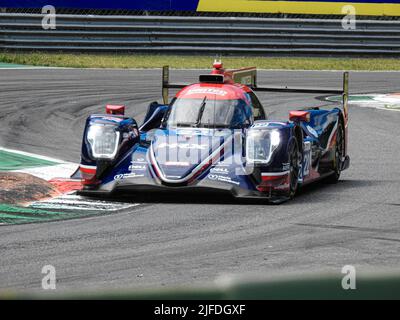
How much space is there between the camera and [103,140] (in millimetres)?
11680

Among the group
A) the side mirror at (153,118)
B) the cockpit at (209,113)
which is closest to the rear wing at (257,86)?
the side mirror at (153,118)

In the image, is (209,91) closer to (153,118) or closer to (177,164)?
(153,118)

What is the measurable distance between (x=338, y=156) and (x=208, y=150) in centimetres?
271

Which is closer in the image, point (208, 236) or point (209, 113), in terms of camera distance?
point (208, 236)

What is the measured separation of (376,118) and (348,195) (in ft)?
26.6

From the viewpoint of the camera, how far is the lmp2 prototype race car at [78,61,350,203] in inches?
440

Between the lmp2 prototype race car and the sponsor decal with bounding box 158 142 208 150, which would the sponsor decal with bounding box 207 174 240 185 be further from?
the sponsor decal with bounding box 158 142 208 150

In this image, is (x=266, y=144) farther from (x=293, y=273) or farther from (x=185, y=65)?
(x=185, y=65)

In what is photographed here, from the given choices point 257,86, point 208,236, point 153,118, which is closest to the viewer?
point 208,236

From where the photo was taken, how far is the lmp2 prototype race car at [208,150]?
11.2 m

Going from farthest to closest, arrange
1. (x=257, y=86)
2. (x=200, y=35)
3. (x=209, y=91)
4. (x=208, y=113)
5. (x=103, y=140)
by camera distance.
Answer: (x=200, y=35), (x=257, y=86), (x=209, y=91), (x=208, y=113), (x=103, y=140)

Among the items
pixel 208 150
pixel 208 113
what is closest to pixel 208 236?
pixel 208 150
